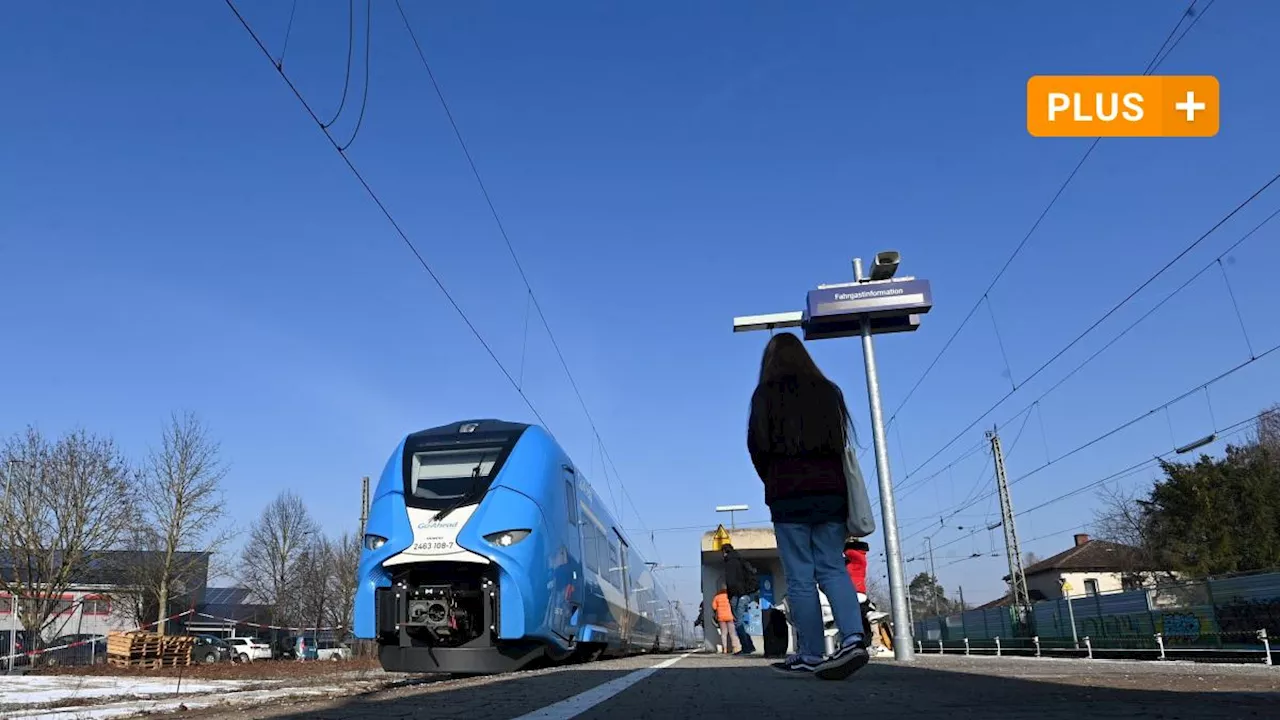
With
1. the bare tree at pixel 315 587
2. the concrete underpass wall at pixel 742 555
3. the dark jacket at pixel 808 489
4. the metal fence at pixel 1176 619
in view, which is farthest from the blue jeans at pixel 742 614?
the bare tree at pixel 315 587

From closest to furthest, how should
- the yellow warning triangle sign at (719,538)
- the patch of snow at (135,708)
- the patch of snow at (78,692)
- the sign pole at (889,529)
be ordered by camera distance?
the patch of snow at (135,708) < the patch of snow at (78,692) < the sign pole at (889,529) < the yellow warning triangle sign at (719,538)

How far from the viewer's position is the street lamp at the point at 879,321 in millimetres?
11102

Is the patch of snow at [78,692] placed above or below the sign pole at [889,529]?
below

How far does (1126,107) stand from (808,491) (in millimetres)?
9575

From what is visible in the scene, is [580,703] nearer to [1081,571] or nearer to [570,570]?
[570,570]

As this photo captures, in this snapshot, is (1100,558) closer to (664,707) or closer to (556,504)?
(556,504)

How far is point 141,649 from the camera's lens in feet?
70.9

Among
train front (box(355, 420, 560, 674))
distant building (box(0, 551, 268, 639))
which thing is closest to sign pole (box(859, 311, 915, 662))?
train front (box(355, 420, 560, 674))

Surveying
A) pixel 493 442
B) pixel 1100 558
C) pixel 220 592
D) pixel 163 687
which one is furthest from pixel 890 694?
pixel 220 592

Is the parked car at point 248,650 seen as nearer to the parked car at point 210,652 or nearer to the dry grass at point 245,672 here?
the parked car at point 210,652

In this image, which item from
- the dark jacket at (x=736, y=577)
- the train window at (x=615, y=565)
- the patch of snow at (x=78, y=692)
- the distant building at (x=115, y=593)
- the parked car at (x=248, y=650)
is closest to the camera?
the patch of snow at (x=78, y=692)

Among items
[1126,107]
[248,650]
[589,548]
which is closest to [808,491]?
[589,548]

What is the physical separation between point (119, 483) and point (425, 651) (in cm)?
3215

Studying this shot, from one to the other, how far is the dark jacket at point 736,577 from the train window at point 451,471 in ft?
18.6
